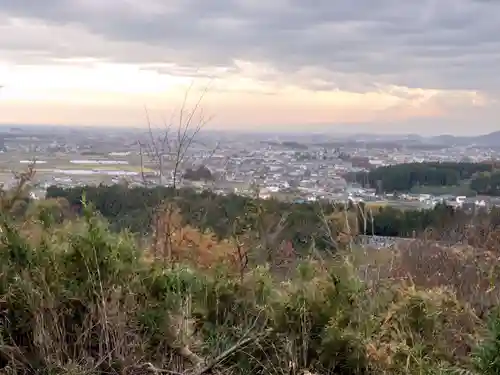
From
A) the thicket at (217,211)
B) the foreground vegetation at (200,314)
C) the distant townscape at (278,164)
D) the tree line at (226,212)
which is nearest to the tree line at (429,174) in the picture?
the distant townscape at (278,164)

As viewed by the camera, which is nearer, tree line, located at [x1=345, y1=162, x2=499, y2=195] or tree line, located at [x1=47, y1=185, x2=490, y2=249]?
tree line, located at [x1=47, y1=185, x2=490, y2=249]

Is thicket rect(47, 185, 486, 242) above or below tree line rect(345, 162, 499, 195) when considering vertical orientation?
above

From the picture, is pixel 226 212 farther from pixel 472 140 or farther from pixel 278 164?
pixel 472 140

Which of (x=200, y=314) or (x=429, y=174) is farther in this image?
(x=429, y=174)

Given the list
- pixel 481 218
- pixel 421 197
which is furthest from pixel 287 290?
pixel 421 197

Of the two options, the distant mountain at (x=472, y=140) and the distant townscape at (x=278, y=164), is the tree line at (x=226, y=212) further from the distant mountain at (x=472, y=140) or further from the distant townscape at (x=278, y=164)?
the distant mountain at (x=472, y=140)

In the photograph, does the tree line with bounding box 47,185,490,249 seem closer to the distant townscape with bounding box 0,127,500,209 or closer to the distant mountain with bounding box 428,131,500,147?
the distant townscape with bounding box 0,127,500,209

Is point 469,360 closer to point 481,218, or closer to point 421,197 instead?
point 481,218

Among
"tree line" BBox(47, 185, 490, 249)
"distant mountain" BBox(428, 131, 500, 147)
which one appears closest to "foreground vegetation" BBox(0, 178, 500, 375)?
"tree line" BBox(47, 185, 490, 249)

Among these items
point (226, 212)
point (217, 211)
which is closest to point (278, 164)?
point (217, 211)
